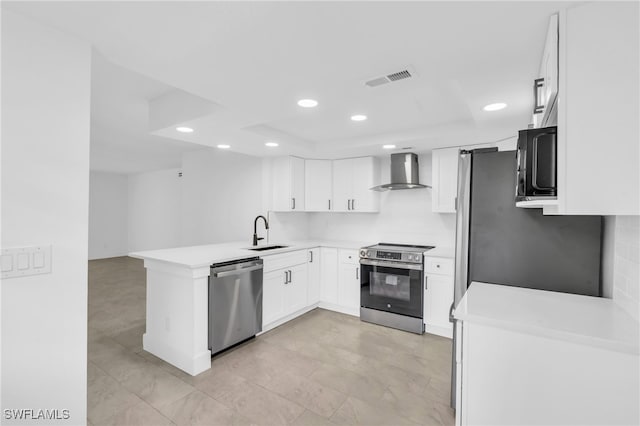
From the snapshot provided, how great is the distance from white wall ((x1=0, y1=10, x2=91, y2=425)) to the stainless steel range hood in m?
3.28

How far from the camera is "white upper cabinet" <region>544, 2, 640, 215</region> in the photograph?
3.75ft

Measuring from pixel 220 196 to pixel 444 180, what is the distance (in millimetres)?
Result: 3499

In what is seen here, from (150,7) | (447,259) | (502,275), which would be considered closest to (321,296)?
(447,259)

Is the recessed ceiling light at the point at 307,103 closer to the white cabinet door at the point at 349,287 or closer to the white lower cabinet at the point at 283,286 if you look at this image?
the white lower cabinet at the point at 283,286

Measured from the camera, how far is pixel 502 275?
1.96 metres

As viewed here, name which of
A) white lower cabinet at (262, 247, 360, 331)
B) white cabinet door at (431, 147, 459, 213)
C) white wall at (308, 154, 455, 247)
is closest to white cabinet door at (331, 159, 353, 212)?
white wall at (308, 154, 455, 247)

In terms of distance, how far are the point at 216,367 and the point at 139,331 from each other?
55.4 inches

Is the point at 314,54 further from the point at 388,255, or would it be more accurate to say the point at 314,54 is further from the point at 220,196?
the point at 220,196

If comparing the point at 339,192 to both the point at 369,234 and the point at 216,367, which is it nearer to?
the point at 369,234

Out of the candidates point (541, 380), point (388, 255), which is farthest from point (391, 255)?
point (541, 380)

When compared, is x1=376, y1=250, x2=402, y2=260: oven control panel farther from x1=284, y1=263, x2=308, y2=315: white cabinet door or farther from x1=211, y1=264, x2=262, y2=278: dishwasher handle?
x1=211, y1=264, x2=262, y2=278: dishwasher handle

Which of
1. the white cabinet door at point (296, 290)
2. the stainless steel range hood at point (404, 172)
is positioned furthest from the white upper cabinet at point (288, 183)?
the stainless steel range hood at point (404, 172)

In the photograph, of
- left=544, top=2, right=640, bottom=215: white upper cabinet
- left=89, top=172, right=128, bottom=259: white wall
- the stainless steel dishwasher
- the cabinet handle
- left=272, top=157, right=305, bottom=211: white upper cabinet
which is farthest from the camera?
left=89, top=172, right=128, bottom=259: white wall

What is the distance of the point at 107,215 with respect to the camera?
8.45m
